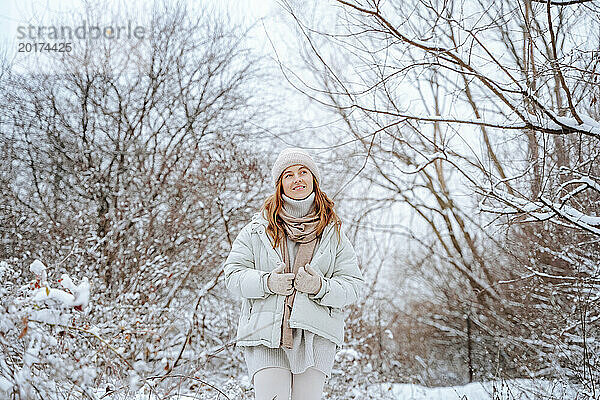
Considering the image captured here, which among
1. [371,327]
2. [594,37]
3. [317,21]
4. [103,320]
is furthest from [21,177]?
[594,37]

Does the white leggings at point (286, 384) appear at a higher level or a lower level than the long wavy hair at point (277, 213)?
lower

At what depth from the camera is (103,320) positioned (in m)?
4.96

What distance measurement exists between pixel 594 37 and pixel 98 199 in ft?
15.5

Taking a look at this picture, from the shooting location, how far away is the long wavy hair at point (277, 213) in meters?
2.49

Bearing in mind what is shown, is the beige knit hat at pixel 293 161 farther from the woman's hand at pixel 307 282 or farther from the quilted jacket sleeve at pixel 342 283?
the woman's hand at pixel 307 282

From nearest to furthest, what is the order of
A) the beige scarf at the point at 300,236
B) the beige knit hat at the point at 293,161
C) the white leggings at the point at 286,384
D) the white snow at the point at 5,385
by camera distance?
the white snow at the point at 5,385 < the white leggings at the point at 286,384 < the beige scarf at the point at 300,236 < the beige knit hat at the point at 293,161

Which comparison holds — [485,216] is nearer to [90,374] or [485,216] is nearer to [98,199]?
[98,199]

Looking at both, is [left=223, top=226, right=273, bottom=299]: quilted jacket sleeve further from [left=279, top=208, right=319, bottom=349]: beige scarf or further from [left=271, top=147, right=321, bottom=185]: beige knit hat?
[left=271, top=147, right=321, bottom=185]: beige knit hat

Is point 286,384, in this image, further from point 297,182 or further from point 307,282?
point 297,182

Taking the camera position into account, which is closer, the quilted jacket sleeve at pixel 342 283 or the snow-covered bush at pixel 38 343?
the snow-covered bush at pixel 38 343

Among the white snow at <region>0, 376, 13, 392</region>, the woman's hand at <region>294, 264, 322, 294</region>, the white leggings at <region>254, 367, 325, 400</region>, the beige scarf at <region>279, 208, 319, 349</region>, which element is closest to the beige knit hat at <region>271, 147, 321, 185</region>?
the beige scarf at <region>279, 208, 319, 349</region>

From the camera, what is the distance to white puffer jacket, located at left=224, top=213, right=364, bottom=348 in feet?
7.66

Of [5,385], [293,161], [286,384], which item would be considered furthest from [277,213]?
[5,385]

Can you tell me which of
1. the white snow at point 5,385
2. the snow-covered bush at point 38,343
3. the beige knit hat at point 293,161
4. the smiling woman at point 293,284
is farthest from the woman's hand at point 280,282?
the white snow at point 5,385
